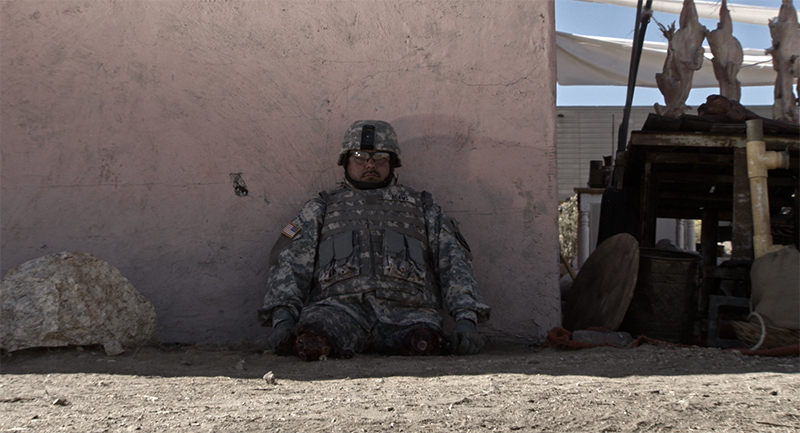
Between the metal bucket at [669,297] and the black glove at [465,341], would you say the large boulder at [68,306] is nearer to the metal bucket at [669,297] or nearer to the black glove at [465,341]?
the black glove at [465,341]

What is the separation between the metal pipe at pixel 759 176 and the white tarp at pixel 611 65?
4.78 m

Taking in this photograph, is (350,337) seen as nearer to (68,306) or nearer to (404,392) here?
(404,392)

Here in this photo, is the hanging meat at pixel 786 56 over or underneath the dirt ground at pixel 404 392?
over

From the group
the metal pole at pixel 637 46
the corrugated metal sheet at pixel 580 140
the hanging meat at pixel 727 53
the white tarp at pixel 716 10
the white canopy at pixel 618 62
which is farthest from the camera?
the corrugated metal sheet at pixel 580 140

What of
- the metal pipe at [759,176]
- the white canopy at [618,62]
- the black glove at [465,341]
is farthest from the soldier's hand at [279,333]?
the white canopy at [618,62]

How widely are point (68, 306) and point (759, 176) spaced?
3.46 metres

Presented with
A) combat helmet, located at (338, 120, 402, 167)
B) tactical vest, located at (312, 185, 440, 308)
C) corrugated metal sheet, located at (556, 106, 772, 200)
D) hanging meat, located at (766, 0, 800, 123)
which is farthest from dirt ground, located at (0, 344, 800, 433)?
corrugated metal sheet, located at (556, 106, 772, 200)

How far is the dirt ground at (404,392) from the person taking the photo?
5.22 feet

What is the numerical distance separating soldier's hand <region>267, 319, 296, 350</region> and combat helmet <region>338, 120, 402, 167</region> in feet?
3.18

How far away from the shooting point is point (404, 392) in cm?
195

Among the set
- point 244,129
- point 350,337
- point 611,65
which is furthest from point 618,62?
point 350,337

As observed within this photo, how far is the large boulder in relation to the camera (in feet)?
8.33

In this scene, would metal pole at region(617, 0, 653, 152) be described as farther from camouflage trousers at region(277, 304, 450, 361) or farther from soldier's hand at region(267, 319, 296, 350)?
soldier's hand at region(267, 319, 296, 350)

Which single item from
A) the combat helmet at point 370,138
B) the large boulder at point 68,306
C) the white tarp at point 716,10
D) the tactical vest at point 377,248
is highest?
the white tarp at point 716,10
